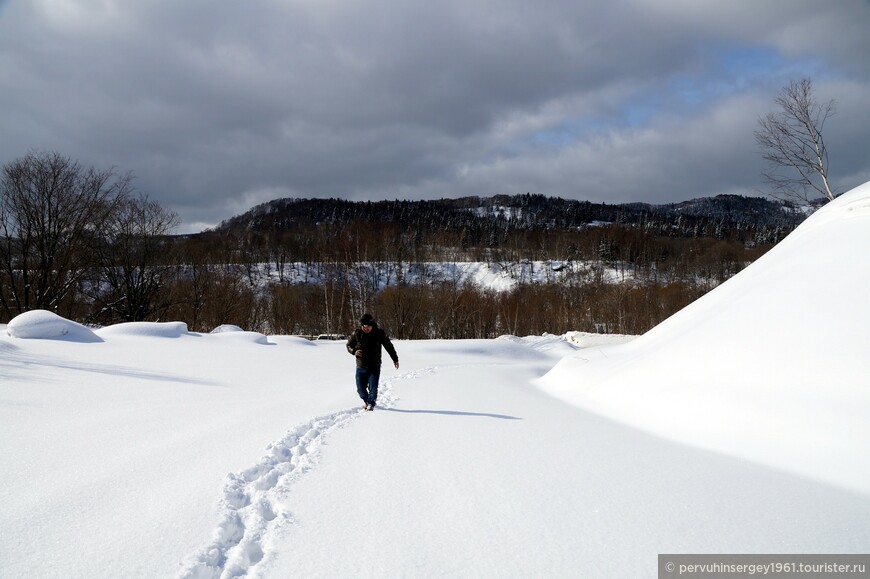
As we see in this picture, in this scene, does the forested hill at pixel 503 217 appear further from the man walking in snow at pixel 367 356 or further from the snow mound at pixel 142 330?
the man walking in snow at pixel 367 356

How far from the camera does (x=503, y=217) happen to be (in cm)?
14325

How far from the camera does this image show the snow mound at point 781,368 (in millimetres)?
4496

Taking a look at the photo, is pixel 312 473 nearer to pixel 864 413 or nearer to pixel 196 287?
pixel 864 413

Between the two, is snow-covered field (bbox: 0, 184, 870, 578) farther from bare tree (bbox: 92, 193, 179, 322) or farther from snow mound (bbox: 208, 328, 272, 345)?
bare tree (bbox: 92, 193, 179, 322)

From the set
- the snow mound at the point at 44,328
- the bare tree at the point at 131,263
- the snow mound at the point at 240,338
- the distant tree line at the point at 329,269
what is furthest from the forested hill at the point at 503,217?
the snow mound at the point at 44,328

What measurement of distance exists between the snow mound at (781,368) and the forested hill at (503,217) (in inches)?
3673

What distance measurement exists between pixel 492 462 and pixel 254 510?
2.31 meters

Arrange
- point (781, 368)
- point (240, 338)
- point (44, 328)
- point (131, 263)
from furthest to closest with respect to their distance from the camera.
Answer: point (131, 263)
point (240, 338)
point (44, 328)
point (781, 368)

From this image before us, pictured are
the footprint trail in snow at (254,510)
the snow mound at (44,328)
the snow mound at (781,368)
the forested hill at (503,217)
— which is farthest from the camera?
the forested hill at (503,217)

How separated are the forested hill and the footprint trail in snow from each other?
312 feet

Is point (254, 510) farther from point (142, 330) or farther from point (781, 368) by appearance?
point (142, 330)

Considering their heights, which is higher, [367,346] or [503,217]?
[503,217]

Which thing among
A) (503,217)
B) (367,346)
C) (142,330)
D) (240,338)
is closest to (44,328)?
(142,330)

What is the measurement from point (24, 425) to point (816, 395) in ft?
29.4
